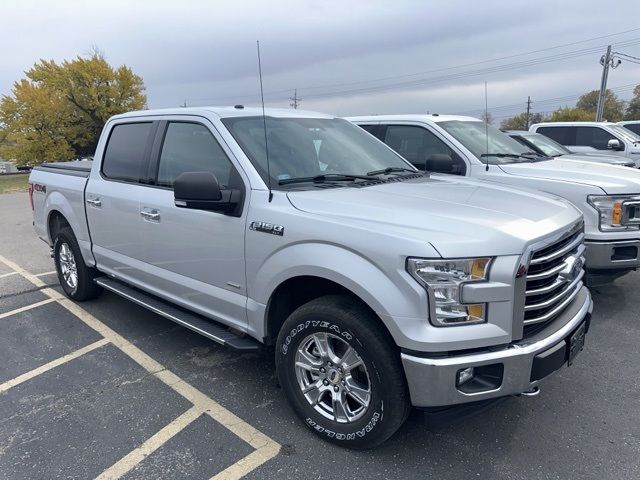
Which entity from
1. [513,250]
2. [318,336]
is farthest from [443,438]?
[513,250]

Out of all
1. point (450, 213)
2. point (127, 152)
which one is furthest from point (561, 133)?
point (450, 213)

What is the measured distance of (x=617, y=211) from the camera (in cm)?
471

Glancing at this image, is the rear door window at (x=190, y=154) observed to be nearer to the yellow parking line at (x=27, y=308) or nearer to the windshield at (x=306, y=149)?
the windshield at (x=306, y=149)

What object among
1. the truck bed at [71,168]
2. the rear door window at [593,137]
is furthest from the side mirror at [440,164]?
the rear door window at [593,137]

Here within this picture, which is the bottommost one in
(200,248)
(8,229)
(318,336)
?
(8,229)

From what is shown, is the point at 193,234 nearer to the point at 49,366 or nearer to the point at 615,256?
the point at 49,366

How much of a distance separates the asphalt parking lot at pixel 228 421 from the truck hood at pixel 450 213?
2.88ft

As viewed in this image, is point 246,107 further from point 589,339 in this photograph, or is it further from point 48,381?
point 589,339

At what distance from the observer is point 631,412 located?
321 cm

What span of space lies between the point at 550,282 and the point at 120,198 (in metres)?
3.37

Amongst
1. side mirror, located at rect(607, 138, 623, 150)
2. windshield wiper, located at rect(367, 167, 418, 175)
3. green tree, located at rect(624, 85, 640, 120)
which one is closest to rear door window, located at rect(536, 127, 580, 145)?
side mirror, located at rect(607, 138, 623, 150)

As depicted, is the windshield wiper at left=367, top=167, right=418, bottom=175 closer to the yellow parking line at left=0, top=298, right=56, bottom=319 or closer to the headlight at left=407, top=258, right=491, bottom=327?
the headlight at left=407, top=258, right=491, bottom=327

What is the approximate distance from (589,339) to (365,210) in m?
2.79

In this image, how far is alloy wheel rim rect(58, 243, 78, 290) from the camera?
17.5ft
